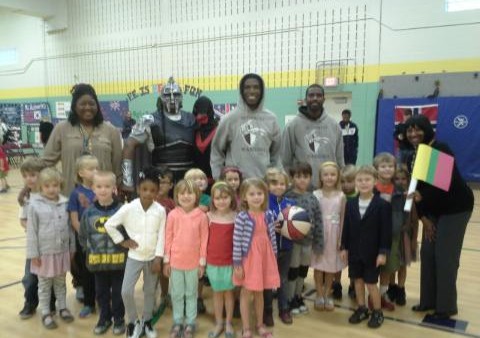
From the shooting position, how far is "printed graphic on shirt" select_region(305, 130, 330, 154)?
3.74 m

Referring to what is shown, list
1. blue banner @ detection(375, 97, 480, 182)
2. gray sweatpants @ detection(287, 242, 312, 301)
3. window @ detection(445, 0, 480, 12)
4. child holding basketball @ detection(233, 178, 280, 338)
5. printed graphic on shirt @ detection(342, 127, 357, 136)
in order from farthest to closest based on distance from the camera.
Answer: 1. printed graphic on shirt @ detection(342, 127, 357, 136)
2. blue banner @ detection(375, 97, 480, 182)
3. window @ detection(445, 0, 480, 12)
4. gray sweatpants @ detection(287, 242, 312, 301)
5. child holding basketball @ detection(233, 178, 280, 338)

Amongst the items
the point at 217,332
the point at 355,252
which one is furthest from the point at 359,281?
the point at 217,332

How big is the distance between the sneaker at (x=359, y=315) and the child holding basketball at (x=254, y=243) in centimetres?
73

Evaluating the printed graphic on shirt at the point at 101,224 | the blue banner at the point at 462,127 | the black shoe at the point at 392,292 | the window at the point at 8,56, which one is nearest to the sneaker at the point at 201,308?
the printed graphic on shirt at the point at 101,224

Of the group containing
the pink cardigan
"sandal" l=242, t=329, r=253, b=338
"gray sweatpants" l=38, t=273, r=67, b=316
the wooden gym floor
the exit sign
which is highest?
the exit sign

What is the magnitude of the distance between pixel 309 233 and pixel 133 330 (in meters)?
1.47

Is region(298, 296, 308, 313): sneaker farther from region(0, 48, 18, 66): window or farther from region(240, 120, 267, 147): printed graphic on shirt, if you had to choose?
region(0, 48, 18, 66): window

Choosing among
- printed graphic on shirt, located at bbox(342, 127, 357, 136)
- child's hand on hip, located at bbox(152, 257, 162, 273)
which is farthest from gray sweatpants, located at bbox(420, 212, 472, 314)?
printed graphic on shirt, located at bbox(342, 127, 357, 136)

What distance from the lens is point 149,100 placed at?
41.3ft

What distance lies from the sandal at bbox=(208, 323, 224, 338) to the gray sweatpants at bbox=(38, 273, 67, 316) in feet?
3.95

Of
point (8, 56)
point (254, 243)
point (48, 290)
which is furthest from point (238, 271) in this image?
point (8, 56)

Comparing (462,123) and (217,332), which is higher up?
(462,123)

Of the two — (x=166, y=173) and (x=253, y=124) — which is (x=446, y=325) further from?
(x=166, y=173)

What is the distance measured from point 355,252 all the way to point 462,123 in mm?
6742
